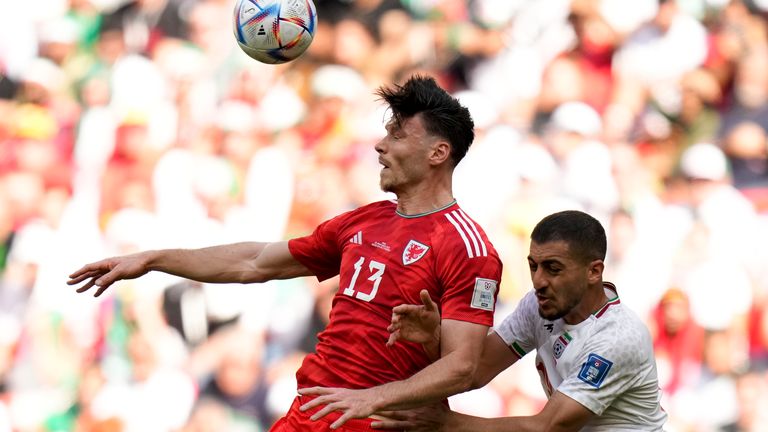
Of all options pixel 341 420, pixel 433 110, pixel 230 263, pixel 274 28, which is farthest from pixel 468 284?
pixel 274 28

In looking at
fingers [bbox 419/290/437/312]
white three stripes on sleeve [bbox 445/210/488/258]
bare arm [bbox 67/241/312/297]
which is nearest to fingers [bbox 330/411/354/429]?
fingers [bbox 419/290/437/312]

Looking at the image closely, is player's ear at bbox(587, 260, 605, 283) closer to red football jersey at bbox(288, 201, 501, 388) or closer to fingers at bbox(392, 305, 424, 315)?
red football jersey at bbox(288, 201, 501, 388)

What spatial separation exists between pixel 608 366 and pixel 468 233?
0.74 metres

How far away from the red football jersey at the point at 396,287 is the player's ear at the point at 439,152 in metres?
0.20

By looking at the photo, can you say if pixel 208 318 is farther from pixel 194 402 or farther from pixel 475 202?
pixel 475 202

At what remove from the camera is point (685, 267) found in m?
7.62

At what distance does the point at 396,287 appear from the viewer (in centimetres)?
427

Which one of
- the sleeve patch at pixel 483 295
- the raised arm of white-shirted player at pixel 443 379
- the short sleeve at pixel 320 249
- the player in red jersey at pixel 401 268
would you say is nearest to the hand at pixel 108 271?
the player in red jersey at pixel 401 268

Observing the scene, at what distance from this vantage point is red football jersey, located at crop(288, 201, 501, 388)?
4164 mm

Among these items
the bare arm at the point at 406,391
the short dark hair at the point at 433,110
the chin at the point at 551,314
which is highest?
the short dark hair at the point at 433,110

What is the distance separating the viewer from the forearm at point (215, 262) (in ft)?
15.5

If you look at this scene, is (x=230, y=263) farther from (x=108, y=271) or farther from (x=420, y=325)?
(x=420, y=325)

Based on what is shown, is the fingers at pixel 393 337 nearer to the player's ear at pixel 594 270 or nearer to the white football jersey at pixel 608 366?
the white football jersey at pixel 608 366

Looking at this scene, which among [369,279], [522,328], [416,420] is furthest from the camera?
[522,328]
